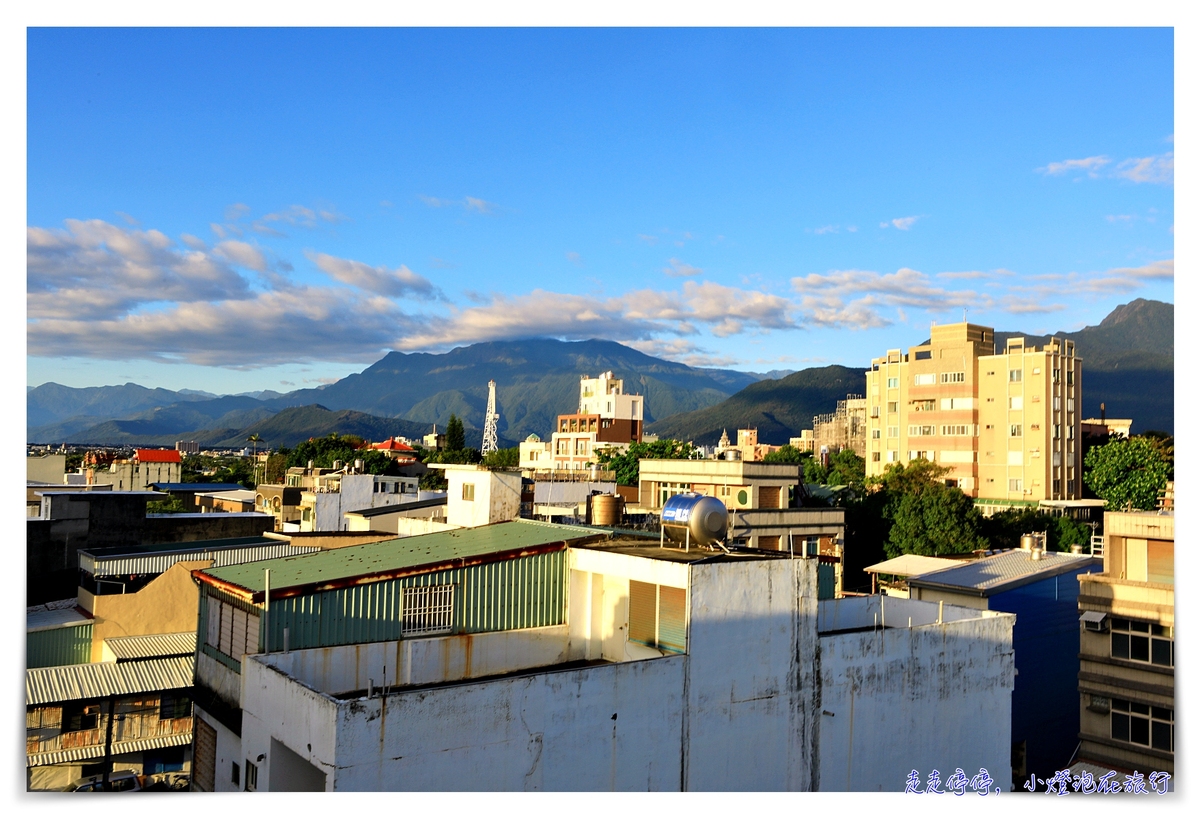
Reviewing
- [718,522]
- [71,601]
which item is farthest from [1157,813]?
[71,601]

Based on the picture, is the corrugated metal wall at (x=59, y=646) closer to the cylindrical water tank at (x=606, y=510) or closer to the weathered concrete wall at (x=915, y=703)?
the cylindrical water tank at (x=606, y=510)

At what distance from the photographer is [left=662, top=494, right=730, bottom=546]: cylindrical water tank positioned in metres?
18.0

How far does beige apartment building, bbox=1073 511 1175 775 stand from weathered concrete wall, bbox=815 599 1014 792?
5.18 metres

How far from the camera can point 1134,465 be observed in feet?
278

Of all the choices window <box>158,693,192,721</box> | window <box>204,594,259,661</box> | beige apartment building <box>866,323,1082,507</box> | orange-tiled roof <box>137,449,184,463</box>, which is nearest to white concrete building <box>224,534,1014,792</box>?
window <box>204,594,259,661</box>

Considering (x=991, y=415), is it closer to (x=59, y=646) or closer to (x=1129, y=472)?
(x=1129, y=472)

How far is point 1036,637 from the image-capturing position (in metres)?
31.9

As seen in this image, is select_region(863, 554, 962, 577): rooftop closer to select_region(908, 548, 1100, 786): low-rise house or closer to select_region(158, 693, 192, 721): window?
select_region(908, 548, 1100, 786): low-rise house

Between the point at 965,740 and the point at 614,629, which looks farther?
the point at 965,740

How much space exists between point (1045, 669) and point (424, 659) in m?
25.6

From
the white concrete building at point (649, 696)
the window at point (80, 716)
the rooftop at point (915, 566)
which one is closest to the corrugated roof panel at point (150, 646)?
the window at point (80, 716)

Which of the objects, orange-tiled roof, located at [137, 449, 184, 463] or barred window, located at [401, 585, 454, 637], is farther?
orange-tiled roof, located at [137, 449, 184, 463]
